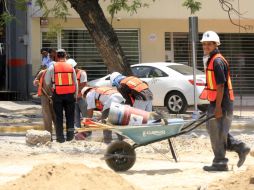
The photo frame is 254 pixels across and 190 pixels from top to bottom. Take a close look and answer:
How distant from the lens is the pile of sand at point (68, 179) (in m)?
6.25

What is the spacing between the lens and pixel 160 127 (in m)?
9.02

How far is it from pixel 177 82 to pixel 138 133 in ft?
32.8

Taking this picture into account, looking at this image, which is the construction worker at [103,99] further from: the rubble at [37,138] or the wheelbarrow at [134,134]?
the wheelbarrow at [134,134]

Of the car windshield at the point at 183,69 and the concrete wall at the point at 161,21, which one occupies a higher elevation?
the concrete wall at the point at 161,21

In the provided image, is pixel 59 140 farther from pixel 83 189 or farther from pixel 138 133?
pixel 83 189

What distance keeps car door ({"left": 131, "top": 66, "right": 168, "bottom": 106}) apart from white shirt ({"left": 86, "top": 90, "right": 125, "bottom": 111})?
325 inches

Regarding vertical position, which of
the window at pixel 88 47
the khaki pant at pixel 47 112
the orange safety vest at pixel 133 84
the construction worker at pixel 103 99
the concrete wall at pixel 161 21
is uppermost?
the concrete wall at pixel 161 21

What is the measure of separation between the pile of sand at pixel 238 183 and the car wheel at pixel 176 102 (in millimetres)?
11644

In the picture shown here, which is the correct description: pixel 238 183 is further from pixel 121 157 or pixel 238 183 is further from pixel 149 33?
pixel 149 33

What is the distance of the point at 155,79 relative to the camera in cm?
1906

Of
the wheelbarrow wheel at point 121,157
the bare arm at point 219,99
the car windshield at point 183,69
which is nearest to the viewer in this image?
the bare arm at point 219,99

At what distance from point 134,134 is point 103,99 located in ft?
5.35

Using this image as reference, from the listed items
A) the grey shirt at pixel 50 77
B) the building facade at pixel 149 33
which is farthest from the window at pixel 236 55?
the grey shirt at pixel 50 77

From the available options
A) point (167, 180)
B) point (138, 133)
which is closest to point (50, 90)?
point (138, 133)
